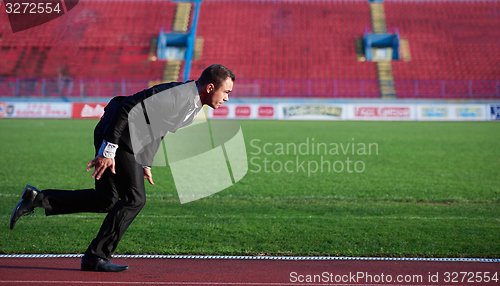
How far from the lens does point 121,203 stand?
151 inches

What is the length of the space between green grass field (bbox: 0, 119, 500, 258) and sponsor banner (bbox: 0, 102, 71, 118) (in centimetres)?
1640

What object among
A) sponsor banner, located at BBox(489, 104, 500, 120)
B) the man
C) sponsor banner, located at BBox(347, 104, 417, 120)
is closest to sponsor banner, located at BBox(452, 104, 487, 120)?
sponsor banner, located at BBox(489, 104, 500, 120)

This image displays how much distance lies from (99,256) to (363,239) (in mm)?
2815

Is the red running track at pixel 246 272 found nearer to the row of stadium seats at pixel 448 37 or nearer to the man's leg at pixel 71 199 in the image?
the man's leg at pixel 71 199

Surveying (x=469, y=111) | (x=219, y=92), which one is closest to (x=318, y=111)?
(x=469, y=111)

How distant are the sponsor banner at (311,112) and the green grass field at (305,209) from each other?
15.8 meters

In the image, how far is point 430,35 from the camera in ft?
133

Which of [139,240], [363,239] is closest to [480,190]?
[363,239]

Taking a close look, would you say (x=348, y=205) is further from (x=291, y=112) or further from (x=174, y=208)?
(x=291, y=112)

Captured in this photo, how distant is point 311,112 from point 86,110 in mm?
14486

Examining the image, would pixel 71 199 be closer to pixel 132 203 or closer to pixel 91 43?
pixel 132 203

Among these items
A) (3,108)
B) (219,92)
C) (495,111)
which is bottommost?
(219,92)

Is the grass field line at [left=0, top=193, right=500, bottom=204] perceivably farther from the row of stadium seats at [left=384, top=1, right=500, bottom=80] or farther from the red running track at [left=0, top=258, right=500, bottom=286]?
the row of stadium seats at [left=384, top=1, right=500, bottom=80]

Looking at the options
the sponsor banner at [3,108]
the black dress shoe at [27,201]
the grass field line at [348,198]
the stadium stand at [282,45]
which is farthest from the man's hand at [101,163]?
the sponsor banner at [3,108]
